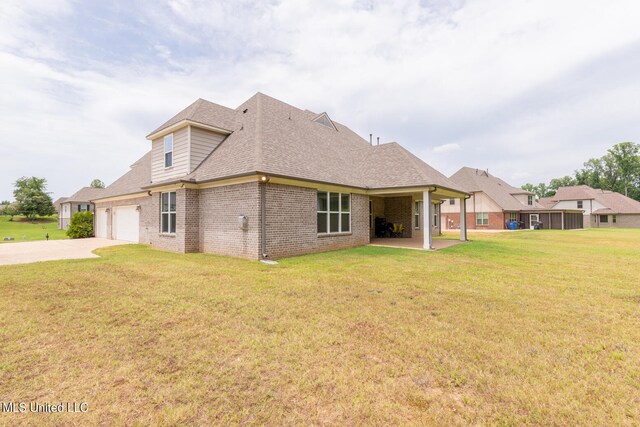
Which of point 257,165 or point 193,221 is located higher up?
point 257,165

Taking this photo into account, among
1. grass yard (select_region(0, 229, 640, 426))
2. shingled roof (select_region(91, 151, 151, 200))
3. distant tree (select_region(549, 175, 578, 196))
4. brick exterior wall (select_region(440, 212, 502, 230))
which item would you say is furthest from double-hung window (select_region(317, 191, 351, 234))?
distant tree (select_region(549, 175, 578, 196))

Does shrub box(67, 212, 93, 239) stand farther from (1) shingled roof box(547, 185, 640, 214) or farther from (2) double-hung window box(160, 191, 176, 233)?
(1) shingled roof box(547, 185, 640, 214)

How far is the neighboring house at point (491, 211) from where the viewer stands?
34.2 metres

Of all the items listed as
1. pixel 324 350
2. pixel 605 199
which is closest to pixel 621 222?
pixel 605 199

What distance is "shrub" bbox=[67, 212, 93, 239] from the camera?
20.7 meters

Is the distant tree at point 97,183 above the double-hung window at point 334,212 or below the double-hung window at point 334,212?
above

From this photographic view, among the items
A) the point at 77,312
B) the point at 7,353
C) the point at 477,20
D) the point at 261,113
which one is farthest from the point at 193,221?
the point at 477,20

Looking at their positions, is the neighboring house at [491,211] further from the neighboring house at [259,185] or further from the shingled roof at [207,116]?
the shingled roof at [207,116]

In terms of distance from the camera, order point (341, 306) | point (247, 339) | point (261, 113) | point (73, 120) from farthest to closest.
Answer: point (73, 120) → point (261, 113) → point (341, 306) → point (247, 339)

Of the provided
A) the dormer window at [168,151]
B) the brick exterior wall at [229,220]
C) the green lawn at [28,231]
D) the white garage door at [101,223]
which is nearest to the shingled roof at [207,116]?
the dormer window at [168,151]

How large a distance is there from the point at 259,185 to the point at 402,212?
461 inches

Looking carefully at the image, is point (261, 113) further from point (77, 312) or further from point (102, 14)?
point (77, 312)

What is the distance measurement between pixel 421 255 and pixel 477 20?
8783mm

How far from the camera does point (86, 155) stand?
2195 cm
